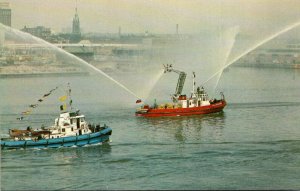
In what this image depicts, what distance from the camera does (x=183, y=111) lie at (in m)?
60.0

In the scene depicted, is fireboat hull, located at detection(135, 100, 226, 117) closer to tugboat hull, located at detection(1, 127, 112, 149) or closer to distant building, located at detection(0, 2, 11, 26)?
tugboat hull, located at detection(1, 127, 112, 149)

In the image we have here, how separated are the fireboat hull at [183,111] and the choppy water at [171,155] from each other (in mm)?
817

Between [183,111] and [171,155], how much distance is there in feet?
66.6

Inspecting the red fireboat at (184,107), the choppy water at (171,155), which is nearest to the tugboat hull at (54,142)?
the choppy water at (171,155)

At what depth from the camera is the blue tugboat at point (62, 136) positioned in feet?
140

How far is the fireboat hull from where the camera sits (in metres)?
58.6

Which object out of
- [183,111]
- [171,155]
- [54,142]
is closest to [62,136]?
[54,142]

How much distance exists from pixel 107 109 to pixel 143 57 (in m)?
69.6

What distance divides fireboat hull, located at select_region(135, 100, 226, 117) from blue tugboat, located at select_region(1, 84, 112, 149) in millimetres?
14378

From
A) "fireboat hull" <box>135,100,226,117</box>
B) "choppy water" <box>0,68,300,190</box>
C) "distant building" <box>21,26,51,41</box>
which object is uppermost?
"distant building" <box>21,26,51,41</box>

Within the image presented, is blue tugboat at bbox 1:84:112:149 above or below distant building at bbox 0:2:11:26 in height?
below

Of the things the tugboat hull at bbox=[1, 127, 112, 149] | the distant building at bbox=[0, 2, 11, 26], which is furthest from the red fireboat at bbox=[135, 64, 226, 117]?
the distant building at bbox=[0, 2, 11, 26]

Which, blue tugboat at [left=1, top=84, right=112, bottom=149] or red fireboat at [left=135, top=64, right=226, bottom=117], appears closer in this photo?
blue tugboat at [left=1, top=84, right=112, bottom=149]

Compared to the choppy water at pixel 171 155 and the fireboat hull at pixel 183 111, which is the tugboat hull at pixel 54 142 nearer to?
the choppy water at pixel 171 155
